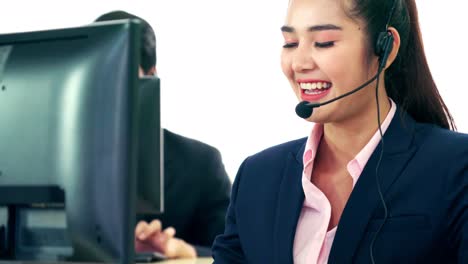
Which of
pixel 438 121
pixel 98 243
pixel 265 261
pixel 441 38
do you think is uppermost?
pixel 441 38

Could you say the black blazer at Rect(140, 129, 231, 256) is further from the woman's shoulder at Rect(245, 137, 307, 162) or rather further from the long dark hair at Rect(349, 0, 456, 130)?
the long dark hair at Rect(349, 0, 456, 130)

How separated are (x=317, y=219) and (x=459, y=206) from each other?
28 centimetres

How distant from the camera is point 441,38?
2918 mm

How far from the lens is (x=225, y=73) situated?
3.30 metres

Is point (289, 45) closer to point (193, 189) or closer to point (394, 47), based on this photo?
point (394, 47)

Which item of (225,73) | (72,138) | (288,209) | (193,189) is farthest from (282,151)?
(225,73)

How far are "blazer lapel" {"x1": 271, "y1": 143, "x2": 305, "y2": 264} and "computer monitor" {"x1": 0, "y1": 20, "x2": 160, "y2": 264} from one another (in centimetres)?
43

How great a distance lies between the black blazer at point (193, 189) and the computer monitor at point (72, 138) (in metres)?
1.51

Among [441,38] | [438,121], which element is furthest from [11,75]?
[441,38]

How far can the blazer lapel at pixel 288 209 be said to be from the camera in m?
1.41

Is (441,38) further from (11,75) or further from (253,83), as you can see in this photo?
(11,75)

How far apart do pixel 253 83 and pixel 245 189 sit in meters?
1.74

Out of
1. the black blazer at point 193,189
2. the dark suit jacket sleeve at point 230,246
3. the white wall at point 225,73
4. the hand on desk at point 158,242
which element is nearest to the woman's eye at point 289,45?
the dark suit jacket sleeve at point 230,246

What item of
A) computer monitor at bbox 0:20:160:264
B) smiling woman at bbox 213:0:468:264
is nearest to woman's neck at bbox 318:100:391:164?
smiling woman at bbox 213:0:468:264
